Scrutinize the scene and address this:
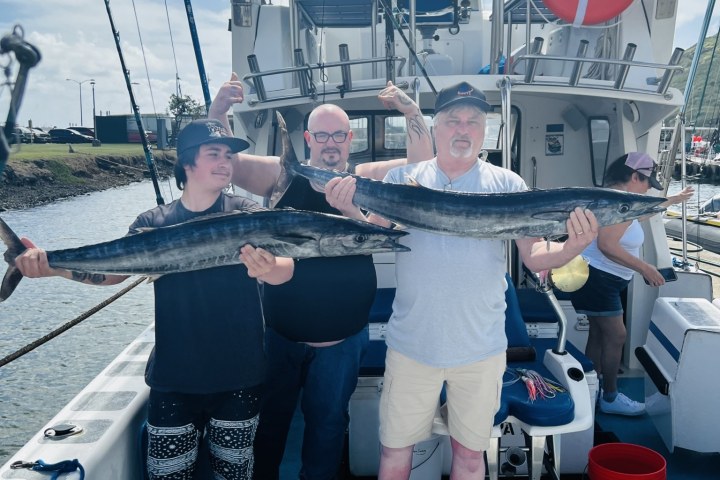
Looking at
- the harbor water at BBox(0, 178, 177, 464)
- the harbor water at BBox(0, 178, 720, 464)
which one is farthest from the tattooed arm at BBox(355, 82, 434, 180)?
the harbor water at BBox(0, 178, 177, 464)

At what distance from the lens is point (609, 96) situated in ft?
14.5

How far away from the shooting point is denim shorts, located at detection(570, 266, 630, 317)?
3846 millimetres

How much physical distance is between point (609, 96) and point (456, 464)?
3.14 meters

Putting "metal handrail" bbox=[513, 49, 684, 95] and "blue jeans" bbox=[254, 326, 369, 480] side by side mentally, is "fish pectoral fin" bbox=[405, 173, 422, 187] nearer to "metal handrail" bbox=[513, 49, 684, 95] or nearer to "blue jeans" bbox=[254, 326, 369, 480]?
"blue jeans" bbox=[254, 326, 369, 480]

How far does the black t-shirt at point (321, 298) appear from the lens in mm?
2660

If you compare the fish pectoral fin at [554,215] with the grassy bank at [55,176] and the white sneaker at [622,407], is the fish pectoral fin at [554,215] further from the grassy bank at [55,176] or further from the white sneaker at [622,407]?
the grassy bank at [55,176]

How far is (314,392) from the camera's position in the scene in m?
2.77

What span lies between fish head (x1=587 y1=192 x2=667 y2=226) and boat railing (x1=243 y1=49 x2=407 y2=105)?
→ 7.32 ft

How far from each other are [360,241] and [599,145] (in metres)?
3.98

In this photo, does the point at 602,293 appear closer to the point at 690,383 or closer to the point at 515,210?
the point at 690,383

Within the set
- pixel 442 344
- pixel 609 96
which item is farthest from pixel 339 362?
pixel 609 96

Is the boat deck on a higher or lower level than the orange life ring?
lower

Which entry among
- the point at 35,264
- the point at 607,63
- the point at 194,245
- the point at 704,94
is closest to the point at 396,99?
the point at 194,245

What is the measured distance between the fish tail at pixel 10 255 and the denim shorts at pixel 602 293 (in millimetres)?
3249
